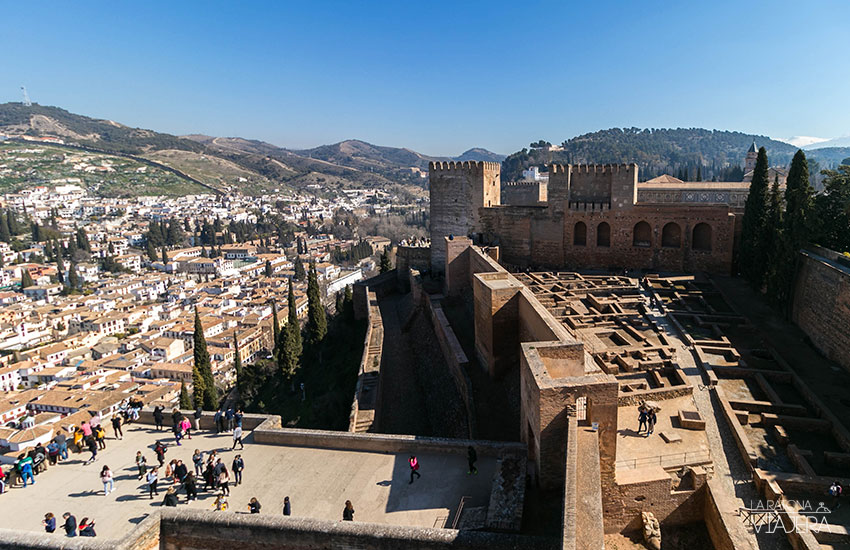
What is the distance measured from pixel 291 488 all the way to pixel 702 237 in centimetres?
2215

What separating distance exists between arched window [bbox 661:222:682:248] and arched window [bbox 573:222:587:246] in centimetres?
350

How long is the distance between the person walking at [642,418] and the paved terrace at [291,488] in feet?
11.7

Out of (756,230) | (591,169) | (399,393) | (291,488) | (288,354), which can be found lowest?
(288,354)

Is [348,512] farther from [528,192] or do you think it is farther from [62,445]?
[528,192]

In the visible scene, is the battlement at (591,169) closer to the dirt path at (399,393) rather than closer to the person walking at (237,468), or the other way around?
the dirt path at (399,393)

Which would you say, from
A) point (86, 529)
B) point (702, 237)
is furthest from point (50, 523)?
A: point (702, 237)

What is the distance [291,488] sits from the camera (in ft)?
30.1

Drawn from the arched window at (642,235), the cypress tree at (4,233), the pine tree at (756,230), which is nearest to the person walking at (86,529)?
the pine tree at (756,230)

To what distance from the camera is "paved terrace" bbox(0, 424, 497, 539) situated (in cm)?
839

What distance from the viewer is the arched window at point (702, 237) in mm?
24034

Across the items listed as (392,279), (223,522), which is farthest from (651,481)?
(392,279)

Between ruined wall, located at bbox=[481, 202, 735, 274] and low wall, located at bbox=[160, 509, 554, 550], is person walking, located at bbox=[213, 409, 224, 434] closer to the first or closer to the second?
low wall, located at bbox=[160, 509, 554, 550]

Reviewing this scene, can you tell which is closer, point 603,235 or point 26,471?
point 26,471

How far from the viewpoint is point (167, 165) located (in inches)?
7520
